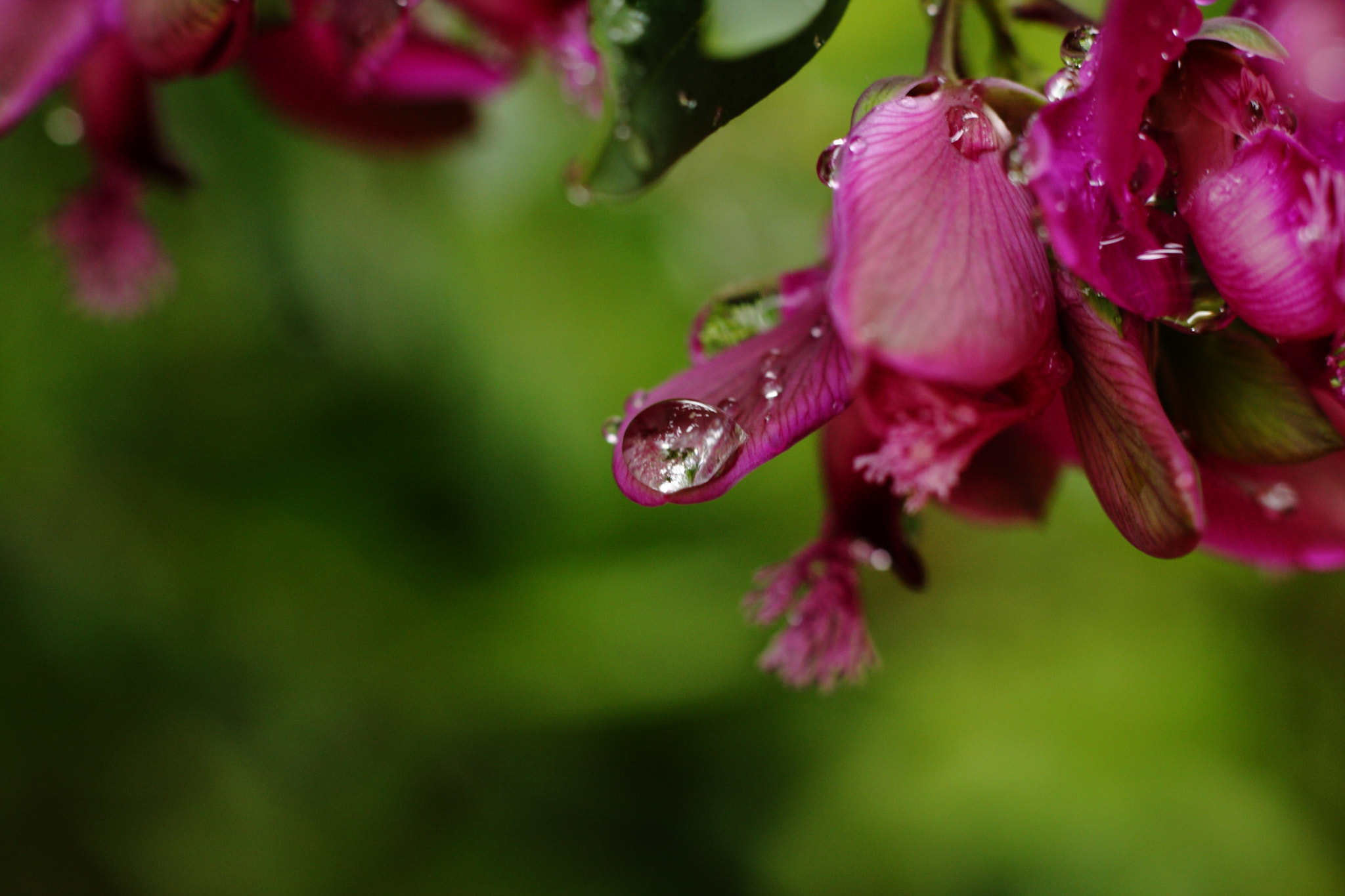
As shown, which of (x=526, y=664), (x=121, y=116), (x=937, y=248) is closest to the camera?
(x=937, y=248)

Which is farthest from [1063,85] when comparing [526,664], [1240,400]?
[526,664]

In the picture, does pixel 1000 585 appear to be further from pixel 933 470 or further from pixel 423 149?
pixel 933 470

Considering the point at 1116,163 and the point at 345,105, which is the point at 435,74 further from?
the point at 1116,163

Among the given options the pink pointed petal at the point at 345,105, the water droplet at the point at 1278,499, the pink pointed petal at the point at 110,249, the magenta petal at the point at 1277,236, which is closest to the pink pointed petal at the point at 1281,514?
the water droplet at the point at 1278,499

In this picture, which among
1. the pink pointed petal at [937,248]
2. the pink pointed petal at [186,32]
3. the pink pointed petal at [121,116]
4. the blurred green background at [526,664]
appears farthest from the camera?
the blurred green background at [526,664]

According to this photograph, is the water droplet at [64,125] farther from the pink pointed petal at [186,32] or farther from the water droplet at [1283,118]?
the water droplet at [1283,118]

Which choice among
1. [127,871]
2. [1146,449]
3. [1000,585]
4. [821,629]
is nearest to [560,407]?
[1000,585]
